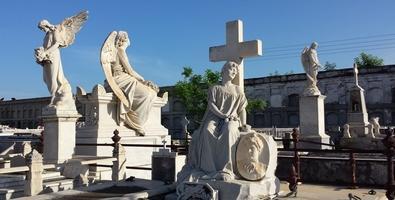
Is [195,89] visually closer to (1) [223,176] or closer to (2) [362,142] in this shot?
(2) [362,142]

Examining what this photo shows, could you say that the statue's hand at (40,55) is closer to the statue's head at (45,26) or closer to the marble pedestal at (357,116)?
the statue's head at (45,26)

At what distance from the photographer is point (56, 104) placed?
9.52m

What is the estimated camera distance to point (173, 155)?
813 cm

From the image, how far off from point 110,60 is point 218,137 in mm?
6153

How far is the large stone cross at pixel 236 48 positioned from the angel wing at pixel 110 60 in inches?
114

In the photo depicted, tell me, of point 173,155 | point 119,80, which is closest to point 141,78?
point 119,80

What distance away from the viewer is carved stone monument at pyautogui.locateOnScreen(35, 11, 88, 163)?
30.9 ft

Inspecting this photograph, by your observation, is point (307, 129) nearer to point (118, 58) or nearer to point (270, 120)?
point (118, 58)

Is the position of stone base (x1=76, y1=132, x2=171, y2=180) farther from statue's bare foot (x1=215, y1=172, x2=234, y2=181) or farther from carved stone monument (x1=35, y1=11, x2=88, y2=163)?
statue's bare foot (x1=215, y1=172, x2=234, y2=181)

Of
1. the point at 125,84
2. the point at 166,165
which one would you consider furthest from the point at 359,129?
the point at 166,165

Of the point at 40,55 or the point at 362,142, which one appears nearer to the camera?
the point at 40,55

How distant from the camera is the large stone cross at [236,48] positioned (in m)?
9.26

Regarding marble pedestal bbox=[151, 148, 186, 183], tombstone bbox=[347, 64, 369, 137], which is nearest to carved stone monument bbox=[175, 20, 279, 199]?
marble pedestal bbox=[151, 148, 186, 183]

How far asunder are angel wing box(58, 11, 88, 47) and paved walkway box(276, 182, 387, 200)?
247 inches
